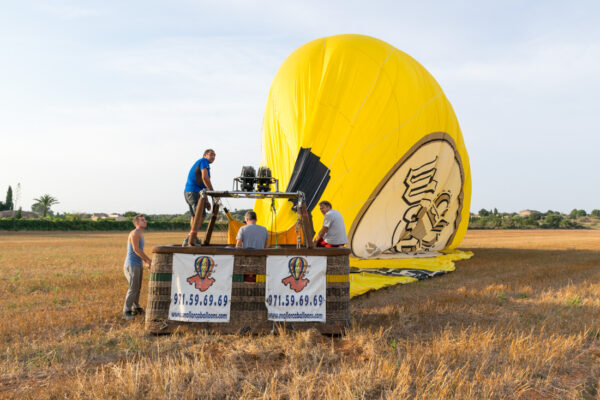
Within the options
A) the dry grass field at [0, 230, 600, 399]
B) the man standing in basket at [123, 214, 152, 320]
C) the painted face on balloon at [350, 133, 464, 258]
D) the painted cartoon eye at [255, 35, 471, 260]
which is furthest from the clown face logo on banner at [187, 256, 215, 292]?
the painted face on balloon at [350, 133, 464, 258]

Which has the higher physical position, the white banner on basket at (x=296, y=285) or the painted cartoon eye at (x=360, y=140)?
the painted cartoon eye at (x=360, y=140)

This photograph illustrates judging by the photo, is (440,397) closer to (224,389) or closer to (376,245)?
(224,389)

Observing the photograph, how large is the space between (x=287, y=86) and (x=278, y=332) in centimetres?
655

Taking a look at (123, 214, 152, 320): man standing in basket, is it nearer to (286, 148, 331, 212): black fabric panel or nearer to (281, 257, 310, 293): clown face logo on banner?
(281, 257, 310, 293): clown face logo on banner

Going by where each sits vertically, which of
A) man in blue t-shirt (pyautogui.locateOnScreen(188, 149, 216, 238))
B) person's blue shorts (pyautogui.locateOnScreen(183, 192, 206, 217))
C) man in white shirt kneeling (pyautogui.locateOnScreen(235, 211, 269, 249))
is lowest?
man in white shirt kneeling (pyautogui.locateOnScreen(235, 211, 269, 249))

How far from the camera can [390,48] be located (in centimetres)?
1074

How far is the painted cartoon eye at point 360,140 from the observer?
8.86 m

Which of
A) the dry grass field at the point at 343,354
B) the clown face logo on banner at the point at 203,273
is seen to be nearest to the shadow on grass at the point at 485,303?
the dry grass field at the point at 343,354

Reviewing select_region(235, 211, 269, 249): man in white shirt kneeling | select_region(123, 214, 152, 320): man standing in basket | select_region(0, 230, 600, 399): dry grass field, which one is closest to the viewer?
select_region(0, 230, 600, 399): dry grass field

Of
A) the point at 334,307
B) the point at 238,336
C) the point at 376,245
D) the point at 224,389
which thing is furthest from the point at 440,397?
the point at 376,245

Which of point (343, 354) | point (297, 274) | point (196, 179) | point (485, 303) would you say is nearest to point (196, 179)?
point (196, 179)

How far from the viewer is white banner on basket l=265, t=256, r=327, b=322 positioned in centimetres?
502

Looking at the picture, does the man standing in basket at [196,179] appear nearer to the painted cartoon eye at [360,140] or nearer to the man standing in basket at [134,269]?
the man standing in basket at [134,269]

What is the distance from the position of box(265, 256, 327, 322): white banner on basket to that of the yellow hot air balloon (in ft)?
9.81
